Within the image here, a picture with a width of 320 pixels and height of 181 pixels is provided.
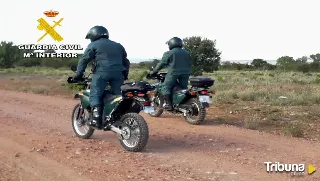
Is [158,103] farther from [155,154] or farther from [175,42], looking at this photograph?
[155,154]

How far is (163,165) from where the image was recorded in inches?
246

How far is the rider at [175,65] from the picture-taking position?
10.0m

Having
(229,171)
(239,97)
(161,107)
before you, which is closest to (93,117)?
(229,171)

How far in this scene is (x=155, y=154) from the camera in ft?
22.8

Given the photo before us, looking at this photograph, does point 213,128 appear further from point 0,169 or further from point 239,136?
point 0,169

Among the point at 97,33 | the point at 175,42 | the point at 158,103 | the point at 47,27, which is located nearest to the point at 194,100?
the point at 158,103

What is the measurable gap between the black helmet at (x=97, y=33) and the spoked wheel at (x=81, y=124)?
5.36ft

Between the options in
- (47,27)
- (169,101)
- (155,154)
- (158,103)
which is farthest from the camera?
(47,27)

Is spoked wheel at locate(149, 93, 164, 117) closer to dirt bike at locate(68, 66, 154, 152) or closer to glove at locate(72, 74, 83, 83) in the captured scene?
dirt bike at locate(68, 66, 154, 152)

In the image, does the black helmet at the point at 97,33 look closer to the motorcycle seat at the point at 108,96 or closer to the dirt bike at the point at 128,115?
the dirt bike at the point at 128,115

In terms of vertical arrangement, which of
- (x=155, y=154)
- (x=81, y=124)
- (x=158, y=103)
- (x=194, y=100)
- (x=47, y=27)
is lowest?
(x=155, y=154)

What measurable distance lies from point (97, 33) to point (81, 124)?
1.96 m

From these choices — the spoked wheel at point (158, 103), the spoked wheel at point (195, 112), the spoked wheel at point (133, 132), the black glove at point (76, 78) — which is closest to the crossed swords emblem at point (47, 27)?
the spoked wheel at point (158, 103)

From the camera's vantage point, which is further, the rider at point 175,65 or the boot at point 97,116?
the rider at point 175,65
